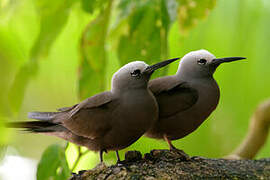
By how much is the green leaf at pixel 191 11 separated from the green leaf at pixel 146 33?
0.06 metres

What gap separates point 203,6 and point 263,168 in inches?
15.5

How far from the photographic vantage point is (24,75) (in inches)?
39.8

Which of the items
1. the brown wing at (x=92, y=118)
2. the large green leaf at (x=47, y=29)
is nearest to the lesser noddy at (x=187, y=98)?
the brown wing at (x=92, y=118)

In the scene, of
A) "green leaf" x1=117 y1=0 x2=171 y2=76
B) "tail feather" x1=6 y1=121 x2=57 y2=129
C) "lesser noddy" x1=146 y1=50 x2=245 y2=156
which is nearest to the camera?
"tail feather" x1=6 y1=121 x2=57 y2=129

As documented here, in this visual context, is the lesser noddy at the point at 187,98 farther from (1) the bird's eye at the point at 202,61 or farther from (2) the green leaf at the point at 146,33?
(2) the green leaf at the point at 146,33

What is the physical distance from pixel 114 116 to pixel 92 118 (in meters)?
0.04

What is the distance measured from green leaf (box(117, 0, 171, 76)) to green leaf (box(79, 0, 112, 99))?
0.05m

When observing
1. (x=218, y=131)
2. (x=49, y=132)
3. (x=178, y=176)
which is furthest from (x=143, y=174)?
(x=218, y=131)

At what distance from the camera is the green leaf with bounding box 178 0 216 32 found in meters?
0.96

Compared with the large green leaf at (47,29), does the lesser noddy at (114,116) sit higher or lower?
lower

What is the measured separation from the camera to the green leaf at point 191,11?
0.96 meters

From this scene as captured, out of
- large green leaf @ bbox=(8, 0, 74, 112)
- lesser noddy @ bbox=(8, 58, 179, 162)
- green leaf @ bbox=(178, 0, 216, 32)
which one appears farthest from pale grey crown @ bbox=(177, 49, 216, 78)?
large green leaf @ bbox=(8, 0, 74, 112)

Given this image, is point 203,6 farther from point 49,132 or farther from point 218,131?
point 218,131

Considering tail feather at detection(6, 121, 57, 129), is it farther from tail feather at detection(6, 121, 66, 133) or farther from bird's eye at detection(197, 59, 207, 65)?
bird's eye at detection(197, 59, 207, 65)
